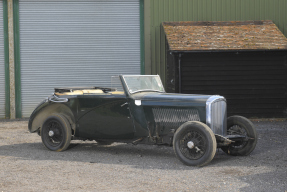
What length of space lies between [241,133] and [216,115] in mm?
862

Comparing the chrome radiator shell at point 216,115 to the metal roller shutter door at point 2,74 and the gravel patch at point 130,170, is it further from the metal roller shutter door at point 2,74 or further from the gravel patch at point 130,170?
the metal roller shutter door at point 2,74

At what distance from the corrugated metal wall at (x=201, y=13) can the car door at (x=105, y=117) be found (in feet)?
30.0

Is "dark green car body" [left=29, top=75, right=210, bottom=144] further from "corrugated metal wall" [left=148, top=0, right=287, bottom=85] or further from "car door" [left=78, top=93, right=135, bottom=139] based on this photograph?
"corrugated metal wall" [left=148, top=0, right=287, bottom=85]

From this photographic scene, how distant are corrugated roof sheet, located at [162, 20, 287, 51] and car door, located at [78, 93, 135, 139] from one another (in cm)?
692

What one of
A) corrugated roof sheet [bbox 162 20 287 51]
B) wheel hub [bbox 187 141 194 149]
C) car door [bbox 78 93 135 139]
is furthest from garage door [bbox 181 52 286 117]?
wheel hub [bbox 187 141 194 149]

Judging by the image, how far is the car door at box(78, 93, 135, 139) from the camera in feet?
27.0

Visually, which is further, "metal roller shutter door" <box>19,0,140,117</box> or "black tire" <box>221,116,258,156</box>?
"metal roller shutter door" <box>19,0,140,117</box>

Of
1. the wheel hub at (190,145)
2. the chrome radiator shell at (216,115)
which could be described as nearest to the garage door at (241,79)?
the chrome radiator shell at (216,115)

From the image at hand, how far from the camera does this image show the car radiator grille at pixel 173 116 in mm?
7635

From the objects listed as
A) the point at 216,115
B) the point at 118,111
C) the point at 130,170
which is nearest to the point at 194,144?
the point at 216,115

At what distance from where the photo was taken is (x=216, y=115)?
7684 mm

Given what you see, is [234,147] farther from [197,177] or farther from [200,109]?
[197,177]

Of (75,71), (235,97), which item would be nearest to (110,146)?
(235,97)

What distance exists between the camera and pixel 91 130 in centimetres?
857
